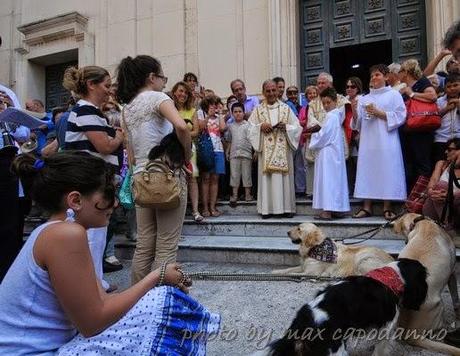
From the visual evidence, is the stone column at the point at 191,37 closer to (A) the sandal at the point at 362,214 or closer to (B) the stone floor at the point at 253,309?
(A) the sandal at the point at 362,214

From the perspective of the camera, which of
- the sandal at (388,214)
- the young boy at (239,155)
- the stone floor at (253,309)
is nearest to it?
the stone floor at (253,309)

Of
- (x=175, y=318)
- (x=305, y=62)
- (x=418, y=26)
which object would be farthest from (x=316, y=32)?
(x=175, y=318)

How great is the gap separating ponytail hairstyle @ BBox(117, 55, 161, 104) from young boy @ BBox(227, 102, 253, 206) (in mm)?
3773

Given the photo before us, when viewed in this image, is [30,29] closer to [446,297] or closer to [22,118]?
[22,118]

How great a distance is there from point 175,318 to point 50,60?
13723 mm

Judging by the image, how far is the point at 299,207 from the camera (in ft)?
22.6

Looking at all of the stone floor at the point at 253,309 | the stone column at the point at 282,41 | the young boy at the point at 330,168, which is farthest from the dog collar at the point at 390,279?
the stone column at the point at 282,41

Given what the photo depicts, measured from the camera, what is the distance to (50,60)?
1371 cm

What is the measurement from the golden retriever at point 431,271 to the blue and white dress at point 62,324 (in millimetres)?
1746

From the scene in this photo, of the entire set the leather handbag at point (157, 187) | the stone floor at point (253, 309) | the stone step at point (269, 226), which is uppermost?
the leather handbag at point (157, 187)

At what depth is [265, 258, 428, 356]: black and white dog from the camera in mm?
2375

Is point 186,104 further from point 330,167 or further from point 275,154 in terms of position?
point 330,167

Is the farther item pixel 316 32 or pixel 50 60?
pixel 50 60

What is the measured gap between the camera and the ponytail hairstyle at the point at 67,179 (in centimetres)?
183
